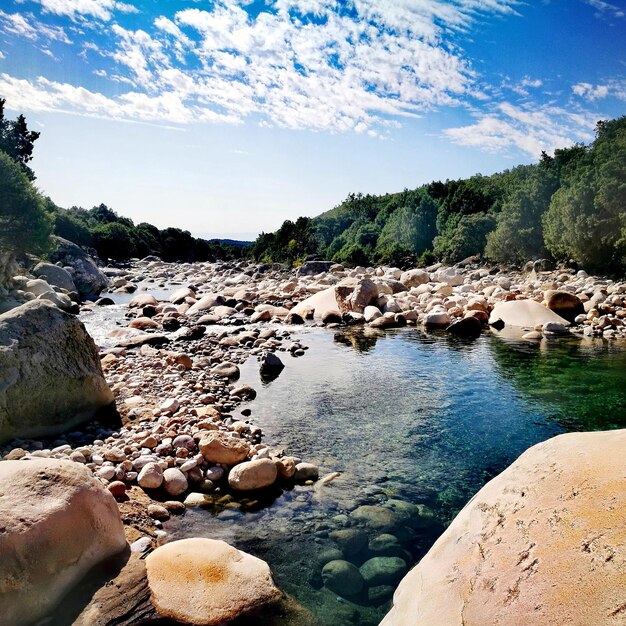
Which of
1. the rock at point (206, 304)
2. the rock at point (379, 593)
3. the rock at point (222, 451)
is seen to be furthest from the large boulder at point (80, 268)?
the rock at point (379, 593)

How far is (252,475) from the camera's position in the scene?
6711 mm

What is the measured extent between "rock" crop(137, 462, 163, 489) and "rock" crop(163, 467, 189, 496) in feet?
0.26

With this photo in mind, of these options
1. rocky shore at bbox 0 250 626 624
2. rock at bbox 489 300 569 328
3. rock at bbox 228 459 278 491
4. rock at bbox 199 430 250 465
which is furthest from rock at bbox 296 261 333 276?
rock at bbox 228 459 278 491

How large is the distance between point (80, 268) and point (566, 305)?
106ft

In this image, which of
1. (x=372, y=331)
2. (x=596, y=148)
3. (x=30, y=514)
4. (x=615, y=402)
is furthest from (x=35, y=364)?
(x=596, y=148)

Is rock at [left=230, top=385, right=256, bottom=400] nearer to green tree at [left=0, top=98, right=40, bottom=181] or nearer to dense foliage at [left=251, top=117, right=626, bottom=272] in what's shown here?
dense foliage at [left=251, top=117, right=626, bottom=272]

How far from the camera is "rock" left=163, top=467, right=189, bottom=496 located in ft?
21.4

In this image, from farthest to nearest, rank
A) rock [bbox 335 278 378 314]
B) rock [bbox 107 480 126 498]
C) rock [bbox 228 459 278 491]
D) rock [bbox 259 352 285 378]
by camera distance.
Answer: rock [bbox 335 278 378 314] → rock [bbox 259 352 285 378] → rock [bbox 228 459 278 491] → rock [bbox 107 480 126 498]

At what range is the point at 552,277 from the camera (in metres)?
32.9

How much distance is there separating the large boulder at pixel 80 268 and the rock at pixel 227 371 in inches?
1001

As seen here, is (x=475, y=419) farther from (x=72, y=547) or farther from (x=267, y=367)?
(x=72, y=547)

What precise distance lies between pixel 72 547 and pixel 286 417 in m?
5.78

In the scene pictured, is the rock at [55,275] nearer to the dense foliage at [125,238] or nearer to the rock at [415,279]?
the rock at [415,279]

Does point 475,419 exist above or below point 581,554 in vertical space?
below
